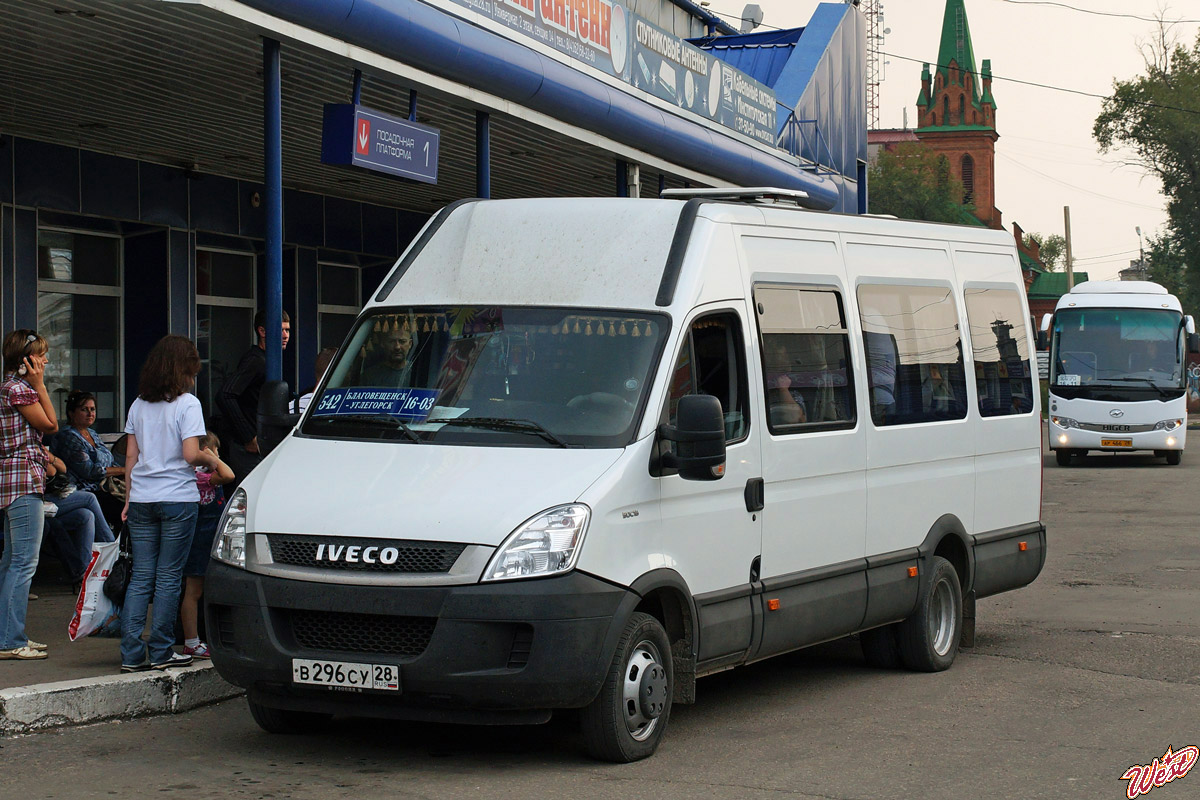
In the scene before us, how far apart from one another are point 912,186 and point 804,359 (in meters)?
88.0

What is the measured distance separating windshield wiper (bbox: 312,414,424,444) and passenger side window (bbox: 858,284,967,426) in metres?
2.73

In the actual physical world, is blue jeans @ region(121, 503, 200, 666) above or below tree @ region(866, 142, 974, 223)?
below

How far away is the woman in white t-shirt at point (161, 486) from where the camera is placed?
7168mm

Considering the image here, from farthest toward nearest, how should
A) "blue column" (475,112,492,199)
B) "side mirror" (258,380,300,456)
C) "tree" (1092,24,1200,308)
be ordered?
"tree" (1092,24,1200,308) < "blue column" (475,112,492,199) < "side mirror" (258,380,300,456)

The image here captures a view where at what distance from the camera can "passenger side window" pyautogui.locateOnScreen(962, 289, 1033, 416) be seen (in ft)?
30.0

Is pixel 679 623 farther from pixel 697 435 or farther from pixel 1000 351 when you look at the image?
pixel 1000 351

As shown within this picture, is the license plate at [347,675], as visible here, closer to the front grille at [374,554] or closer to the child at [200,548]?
the front grille at [374,554]

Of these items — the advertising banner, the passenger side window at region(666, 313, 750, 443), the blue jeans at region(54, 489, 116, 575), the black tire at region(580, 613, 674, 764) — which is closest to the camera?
the black tire at region(580, 613, 674, 764)

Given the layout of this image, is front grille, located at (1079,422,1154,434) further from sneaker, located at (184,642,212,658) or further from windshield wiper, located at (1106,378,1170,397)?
sneaker, located at (184,642,212,658)

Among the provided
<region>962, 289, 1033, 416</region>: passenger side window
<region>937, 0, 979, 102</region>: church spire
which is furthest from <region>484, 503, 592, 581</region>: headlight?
<region>937, 0, 979, 102</region>: church spire

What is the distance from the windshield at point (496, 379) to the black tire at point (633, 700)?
Result: 809 millimetres

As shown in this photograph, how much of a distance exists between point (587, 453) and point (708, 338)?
1.04 metres

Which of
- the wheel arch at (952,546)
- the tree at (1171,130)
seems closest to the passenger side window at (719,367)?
the wheel arch at (952,546)

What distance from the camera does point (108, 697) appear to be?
22.9 ft
